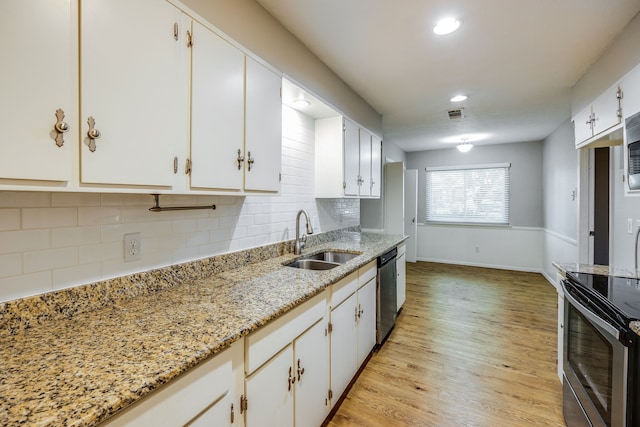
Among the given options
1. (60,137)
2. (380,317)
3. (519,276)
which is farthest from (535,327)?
(60,137)

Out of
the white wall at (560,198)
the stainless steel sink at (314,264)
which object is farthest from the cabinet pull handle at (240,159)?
the white wall at (560,198)

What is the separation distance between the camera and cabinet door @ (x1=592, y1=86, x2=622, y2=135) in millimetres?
1919

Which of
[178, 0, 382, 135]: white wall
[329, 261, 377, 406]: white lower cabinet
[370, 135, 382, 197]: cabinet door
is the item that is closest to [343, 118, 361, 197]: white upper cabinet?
[178, 0, 382, 135]: white wall

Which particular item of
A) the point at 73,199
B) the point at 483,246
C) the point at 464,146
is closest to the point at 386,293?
the point at 73,199

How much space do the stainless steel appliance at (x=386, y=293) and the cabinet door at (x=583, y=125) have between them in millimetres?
1838

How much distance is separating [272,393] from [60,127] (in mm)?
1199

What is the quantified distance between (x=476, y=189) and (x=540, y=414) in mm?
4901

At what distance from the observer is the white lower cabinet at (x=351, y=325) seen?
177 centimetres

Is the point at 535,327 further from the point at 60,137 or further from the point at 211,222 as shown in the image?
the point at 60,137

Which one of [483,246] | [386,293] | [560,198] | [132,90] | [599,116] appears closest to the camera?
[132,90]

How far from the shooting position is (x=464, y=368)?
2.34 meters

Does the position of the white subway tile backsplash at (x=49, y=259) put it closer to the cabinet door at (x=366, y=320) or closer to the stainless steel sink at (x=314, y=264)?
the stainless steel sink at (x=314, y=264)

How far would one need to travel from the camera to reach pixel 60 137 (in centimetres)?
83

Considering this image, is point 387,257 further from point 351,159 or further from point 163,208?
point 163,208
